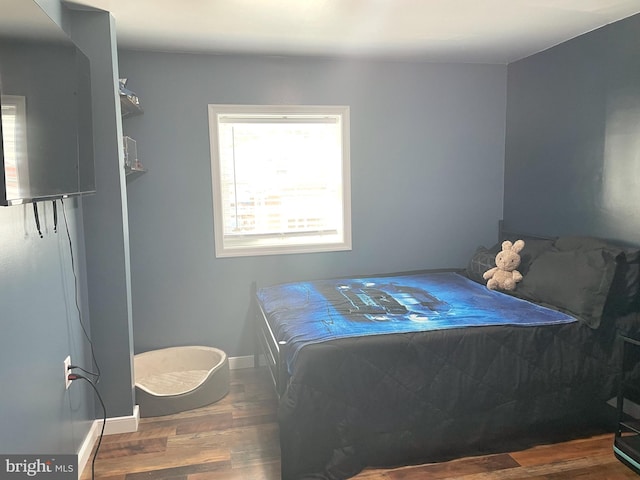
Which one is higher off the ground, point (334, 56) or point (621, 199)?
point (334, 56)

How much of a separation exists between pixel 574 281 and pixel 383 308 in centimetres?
110

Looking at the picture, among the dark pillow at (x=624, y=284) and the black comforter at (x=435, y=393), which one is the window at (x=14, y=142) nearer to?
the black comforter at (x=435, y=393)

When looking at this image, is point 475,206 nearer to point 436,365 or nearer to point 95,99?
point 436,365

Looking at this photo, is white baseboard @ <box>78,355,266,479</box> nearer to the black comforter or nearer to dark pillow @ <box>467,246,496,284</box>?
the black comforter

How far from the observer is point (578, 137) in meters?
3.35

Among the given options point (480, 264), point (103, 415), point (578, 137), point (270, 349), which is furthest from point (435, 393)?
point (578, 137)

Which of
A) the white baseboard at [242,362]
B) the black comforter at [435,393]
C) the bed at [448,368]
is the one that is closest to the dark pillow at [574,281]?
the bed at [448,368]

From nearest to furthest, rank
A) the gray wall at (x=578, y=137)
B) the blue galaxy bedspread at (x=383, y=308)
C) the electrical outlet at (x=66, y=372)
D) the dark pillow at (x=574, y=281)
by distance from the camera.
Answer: the electrical outlet at (x=66, y=372)
the blue galaxy bedspread at (x=383, y=308)
the dark pillow at (x=574, y=281)
the gray wall at (x=578, y=137)

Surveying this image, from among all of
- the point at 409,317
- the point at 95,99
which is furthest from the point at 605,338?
the point at 95,99

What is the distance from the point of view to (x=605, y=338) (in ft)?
9.02

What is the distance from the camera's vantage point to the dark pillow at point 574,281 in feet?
8.97

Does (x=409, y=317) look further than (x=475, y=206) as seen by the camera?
No

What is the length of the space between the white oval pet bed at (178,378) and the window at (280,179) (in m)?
0.77

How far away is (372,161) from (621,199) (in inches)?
67.9
